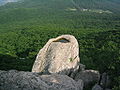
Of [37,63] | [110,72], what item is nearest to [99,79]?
[110,72]

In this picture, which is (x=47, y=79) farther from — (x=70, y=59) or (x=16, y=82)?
(x=70, y=59)

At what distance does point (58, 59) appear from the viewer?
712 inches

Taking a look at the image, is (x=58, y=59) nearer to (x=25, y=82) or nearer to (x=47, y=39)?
(x=25, y=82)

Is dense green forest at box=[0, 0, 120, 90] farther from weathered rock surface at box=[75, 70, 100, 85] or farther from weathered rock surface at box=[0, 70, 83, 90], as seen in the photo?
weathered rock surface at box=[0, 70, 83, 90]

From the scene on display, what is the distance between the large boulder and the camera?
17297mm

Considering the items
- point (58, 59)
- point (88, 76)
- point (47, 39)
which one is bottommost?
point (47, 39)

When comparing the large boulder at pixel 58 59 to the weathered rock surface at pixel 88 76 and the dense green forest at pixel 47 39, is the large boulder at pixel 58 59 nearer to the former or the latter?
the weathered rock surface at pixel 88 76

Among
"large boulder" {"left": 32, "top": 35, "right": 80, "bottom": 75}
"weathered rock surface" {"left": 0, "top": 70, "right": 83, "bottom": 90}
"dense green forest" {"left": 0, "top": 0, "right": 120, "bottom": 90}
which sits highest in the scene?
"weathered rock surface" {"left": 0, "top": 70, "right": 83, "bottom": 90}

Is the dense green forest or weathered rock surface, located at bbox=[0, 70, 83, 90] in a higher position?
weathered rock surface, located at bbox=[0, 70, 83, 90]

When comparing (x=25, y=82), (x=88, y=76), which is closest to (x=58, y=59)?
(x=88, y=76)

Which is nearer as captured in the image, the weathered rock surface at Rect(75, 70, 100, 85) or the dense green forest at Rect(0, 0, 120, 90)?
the weathered rock surface at Rect(75, 70, 100, 85)

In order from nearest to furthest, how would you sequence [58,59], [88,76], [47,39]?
[58,59] < [88,76] < [47,39]

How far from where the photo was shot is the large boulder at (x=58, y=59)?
17.3 metres

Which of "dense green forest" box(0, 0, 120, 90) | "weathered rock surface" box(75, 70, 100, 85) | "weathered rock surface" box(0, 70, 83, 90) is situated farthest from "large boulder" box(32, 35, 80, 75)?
"weathered rock surface" box(0, 70, 83, 90)
